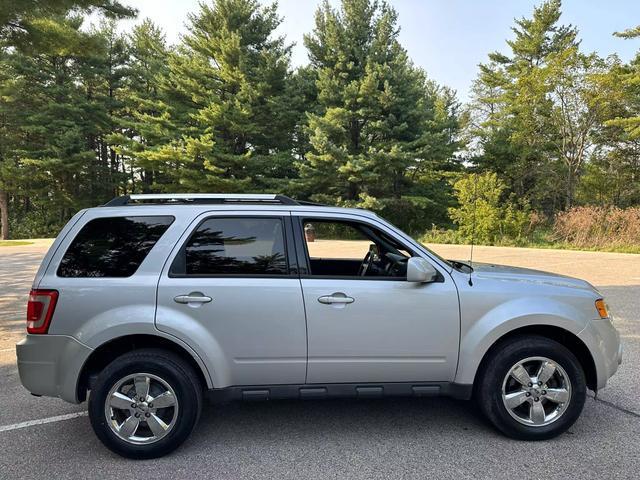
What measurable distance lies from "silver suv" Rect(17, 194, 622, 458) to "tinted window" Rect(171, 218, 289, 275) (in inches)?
0.4

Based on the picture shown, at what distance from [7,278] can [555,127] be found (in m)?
25.9

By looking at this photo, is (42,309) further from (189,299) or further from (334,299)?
(334,299)

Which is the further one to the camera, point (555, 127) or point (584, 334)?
point (555, 127)

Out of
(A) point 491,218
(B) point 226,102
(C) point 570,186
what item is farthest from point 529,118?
(B) point 226,102

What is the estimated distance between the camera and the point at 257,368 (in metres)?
2.96

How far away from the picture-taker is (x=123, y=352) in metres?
3.00

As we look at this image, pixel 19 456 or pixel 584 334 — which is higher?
pixel 584 334

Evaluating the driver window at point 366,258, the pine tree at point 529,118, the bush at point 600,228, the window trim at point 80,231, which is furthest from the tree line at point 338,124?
the window trim at point 80,231

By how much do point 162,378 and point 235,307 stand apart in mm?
684

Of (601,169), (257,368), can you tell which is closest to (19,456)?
(257,368)

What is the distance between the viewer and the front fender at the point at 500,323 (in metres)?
3.02

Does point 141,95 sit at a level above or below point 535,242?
above

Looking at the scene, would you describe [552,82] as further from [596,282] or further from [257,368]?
[257,368]

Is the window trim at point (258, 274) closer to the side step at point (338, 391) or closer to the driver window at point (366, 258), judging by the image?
the driver window at point (366, 258)
